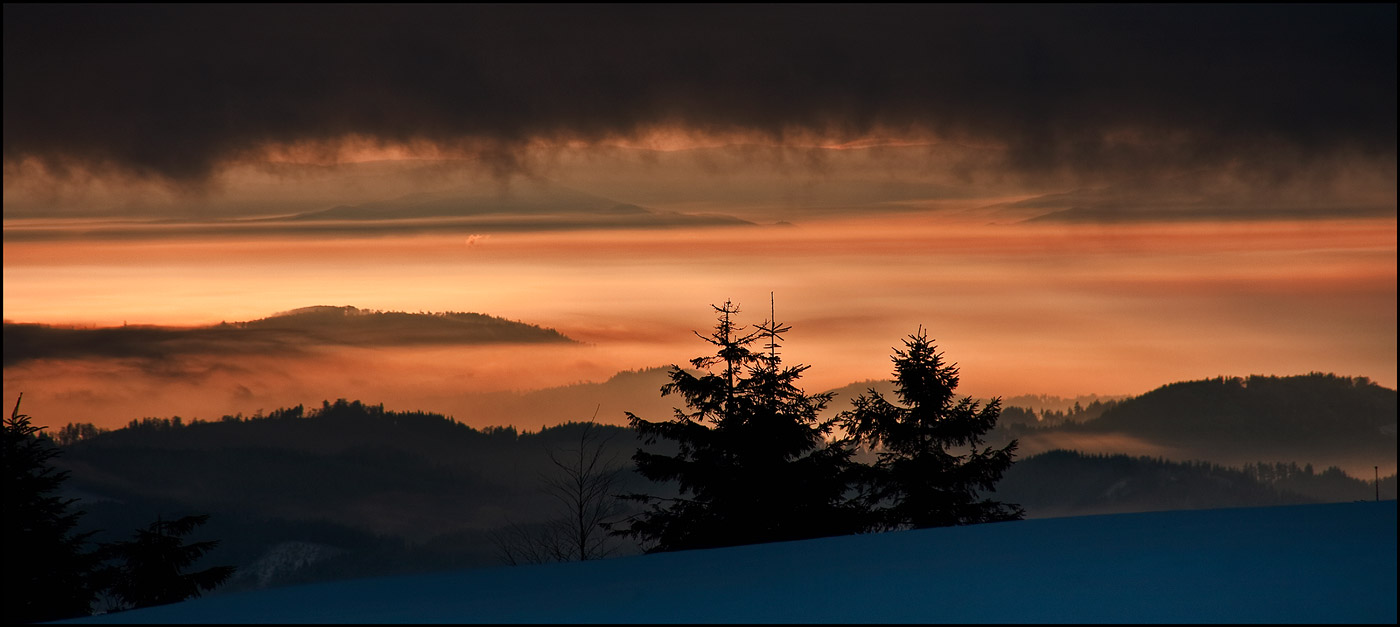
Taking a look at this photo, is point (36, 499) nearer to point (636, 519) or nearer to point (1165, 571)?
point (636, 519)

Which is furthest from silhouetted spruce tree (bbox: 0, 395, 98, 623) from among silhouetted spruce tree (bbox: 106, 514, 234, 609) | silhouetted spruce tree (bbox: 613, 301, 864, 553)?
silhouetted spruce tree (bbox: 613, 301, 864, 553)

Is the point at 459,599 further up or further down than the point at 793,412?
further down

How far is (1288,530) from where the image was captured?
36.4 ft

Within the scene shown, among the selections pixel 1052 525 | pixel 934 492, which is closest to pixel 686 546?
pixel 934 492

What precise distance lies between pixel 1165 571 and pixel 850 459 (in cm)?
1923

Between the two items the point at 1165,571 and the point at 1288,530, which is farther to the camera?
the point at 1288,530

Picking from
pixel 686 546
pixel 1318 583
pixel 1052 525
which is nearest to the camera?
pixel 1318 583

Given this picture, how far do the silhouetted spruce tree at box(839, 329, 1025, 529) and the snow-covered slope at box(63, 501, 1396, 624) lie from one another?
55.4 ft

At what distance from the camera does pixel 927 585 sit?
9398 mm

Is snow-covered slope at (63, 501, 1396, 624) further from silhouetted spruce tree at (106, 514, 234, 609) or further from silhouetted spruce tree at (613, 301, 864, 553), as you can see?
silhouetted spruce tree at (106, 514, 234, 609)

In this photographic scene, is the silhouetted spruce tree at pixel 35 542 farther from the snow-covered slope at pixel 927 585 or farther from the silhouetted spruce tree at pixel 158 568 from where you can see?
the snow-covered slope at pixel 927 585

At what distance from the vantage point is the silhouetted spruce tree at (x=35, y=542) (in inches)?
848

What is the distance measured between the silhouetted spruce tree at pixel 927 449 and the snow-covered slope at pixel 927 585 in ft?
55.4

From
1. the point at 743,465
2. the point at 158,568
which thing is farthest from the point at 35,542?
the point at 743,465
